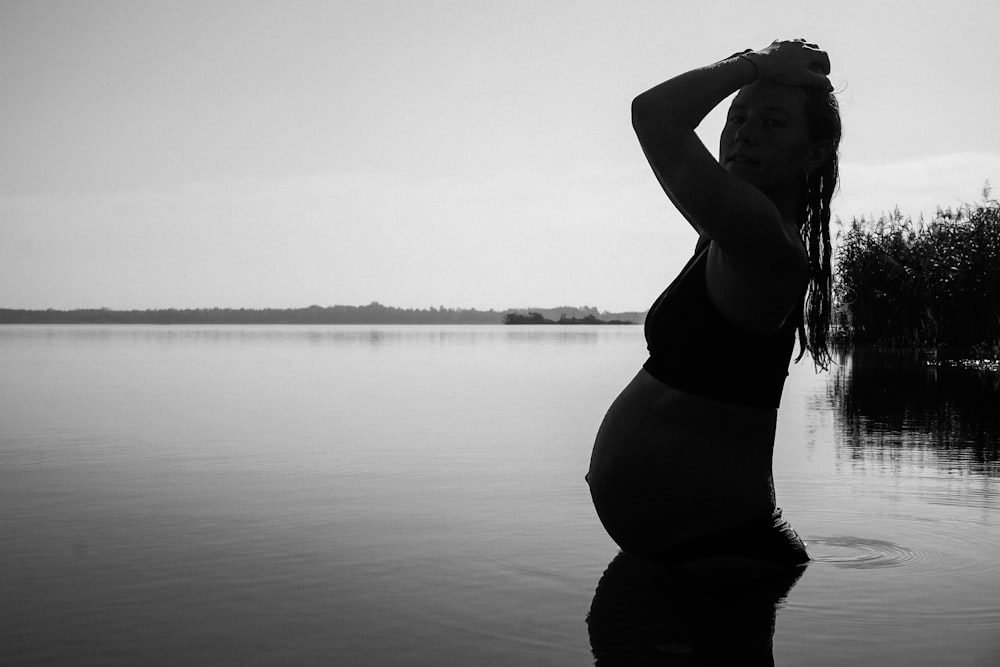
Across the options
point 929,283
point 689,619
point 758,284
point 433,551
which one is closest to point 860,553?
point 689,619

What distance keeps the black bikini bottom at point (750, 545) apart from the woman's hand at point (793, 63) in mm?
1307

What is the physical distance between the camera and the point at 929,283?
28.6 meters

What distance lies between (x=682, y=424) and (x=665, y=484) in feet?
0.71

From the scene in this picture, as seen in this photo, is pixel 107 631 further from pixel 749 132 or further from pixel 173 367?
pixel 173 367

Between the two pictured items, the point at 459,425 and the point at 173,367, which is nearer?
the point at 459,425

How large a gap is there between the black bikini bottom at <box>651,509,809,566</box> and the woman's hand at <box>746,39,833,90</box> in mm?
1307

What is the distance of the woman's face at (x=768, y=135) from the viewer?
288 centimetres

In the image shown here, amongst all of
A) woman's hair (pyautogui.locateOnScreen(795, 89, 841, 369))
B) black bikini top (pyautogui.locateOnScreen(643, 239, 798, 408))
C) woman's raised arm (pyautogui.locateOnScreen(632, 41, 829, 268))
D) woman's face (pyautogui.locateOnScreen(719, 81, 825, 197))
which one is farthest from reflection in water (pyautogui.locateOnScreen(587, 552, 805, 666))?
woman's face (pyautogui.locateOnScreen(719, 81, 825, 197))

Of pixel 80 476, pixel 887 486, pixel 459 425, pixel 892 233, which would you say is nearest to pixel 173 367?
pixel 459 425

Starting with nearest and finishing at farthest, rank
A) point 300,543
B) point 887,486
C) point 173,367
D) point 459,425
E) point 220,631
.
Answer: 1. point 220,631
2. point 300,543
3. point 887,486
4. point 459,425
5. point 173,367

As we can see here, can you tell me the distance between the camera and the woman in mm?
2609

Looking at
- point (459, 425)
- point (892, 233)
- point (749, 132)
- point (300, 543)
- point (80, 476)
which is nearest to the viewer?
point (749, 132)

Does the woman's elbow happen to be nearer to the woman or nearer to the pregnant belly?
the woman

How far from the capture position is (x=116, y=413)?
461 inches
